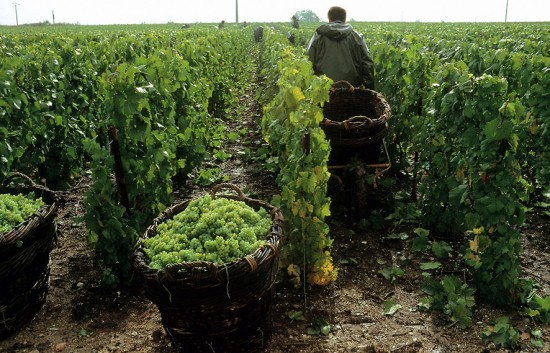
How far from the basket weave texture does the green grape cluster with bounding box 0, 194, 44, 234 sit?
263 centimetres

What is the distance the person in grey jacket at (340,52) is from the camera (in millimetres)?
6004

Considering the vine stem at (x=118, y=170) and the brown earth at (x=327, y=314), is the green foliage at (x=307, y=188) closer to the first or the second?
the brown earth at (x=327, y=314)

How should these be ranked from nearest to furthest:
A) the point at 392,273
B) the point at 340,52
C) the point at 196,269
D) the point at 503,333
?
the point at 196,269, the point at 503,333, the point at 392,273, the point at 340,52

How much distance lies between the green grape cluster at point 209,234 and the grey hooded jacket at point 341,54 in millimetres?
3546

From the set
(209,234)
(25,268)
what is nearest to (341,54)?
(209,234)

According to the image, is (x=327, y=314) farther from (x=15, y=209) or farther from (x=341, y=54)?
(x=341, y=54)

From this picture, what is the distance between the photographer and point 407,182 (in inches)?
233

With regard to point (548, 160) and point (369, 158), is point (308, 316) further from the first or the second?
point (548, 160)

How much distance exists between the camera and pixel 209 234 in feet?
9.29

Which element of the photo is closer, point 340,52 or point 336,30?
point 336,30

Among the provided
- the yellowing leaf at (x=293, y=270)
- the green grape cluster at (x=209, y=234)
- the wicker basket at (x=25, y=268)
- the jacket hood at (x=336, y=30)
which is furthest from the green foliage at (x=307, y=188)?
the jacket hood at (x=336, y=30)

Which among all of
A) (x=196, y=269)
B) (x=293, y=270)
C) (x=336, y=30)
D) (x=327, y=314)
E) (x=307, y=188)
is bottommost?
(x=327, y=314)

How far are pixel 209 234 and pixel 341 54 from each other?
4.04m

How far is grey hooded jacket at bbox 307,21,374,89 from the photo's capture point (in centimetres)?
600
